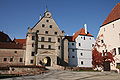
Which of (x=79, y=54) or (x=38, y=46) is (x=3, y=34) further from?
(x=79, y=54)

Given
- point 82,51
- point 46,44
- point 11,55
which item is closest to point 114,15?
point 82,51

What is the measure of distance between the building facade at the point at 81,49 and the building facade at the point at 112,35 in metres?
14.8

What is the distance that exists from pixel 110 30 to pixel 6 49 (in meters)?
33.8

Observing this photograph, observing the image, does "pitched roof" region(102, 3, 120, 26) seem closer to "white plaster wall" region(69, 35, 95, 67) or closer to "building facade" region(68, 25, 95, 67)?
"building facade" region(68, 25, 95, 67)

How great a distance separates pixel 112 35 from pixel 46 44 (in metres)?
22.7

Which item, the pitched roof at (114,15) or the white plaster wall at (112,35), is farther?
the pitched roof at (114,15)

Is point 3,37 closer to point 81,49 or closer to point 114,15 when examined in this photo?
point 81,49

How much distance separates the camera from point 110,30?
3928 cm

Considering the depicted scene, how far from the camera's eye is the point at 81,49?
191 ft

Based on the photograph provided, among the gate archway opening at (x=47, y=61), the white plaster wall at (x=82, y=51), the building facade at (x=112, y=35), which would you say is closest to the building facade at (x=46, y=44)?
the gate archway opening at (x=47, y=61)

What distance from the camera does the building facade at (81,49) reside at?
56656mm

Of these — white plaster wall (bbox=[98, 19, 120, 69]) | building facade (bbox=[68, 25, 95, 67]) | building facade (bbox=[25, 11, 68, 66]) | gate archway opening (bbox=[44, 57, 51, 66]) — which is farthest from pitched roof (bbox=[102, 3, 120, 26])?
gate archway opening (bbox=[44, 57, 51, 66])

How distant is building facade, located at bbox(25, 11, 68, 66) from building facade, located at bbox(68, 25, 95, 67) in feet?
14.1

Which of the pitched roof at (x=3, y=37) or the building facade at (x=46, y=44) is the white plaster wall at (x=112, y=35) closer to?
the building facade at (x=46, y=44)
